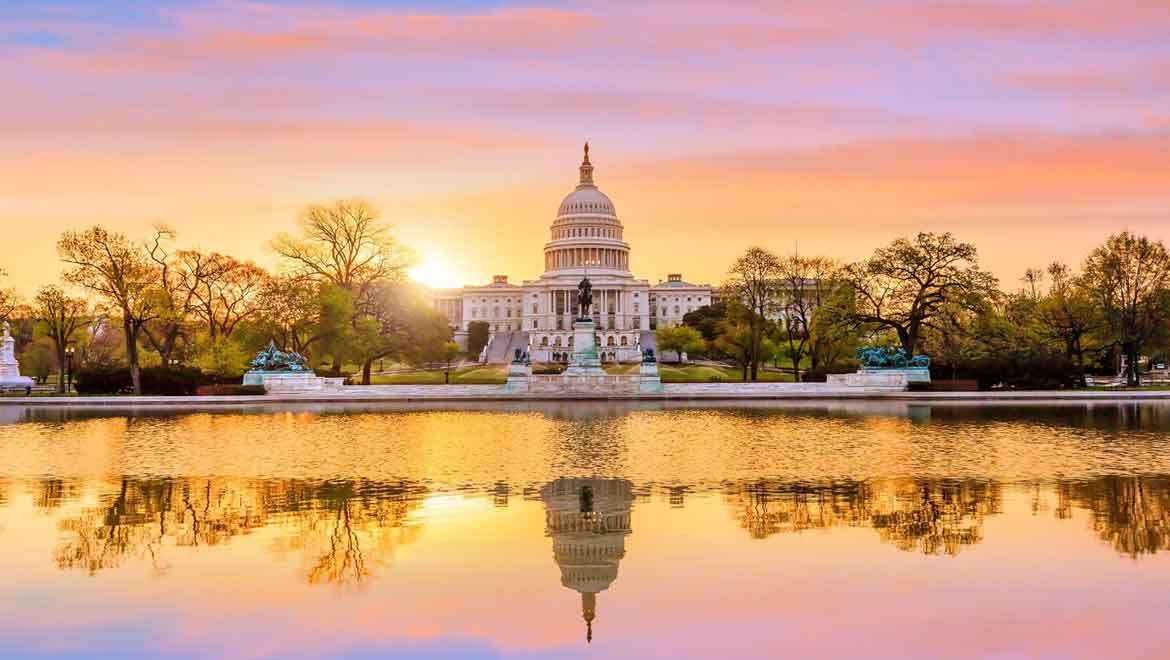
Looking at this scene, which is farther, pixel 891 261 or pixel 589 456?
pixel 891 261

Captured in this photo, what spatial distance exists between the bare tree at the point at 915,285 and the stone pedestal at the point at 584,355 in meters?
15.9

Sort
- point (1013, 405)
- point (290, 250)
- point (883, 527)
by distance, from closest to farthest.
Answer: point (883, 527)
point (1013, 405)
point (290, 250)

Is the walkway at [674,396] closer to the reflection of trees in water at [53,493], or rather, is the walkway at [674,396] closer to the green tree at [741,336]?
the green tree at [741,336]

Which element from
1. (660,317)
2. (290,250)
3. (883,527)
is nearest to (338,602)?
(883,527)

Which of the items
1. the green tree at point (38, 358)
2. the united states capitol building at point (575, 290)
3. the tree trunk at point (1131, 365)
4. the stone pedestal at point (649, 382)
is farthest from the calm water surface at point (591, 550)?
the united states capitol building at point (575, 290)

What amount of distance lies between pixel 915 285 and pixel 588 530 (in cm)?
5274

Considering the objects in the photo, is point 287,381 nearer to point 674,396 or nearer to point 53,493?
point 674,396

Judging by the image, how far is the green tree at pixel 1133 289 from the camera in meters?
64.3

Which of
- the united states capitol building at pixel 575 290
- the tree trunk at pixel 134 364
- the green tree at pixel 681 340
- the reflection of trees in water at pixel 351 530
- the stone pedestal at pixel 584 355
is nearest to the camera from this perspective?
the reflection of trees in water at pixel 351 530

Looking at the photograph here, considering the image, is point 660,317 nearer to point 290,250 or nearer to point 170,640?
point 290,250

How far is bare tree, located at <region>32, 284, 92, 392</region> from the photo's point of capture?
220 feet

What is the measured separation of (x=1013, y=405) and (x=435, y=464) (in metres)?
32.6

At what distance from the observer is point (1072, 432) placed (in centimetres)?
3259

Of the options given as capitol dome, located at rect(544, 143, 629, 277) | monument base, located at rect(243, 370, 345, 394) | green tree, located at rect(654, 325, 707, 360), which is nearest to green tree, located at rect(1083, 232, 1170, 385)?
green tree, located at rect(654, 325, 707, 360)
